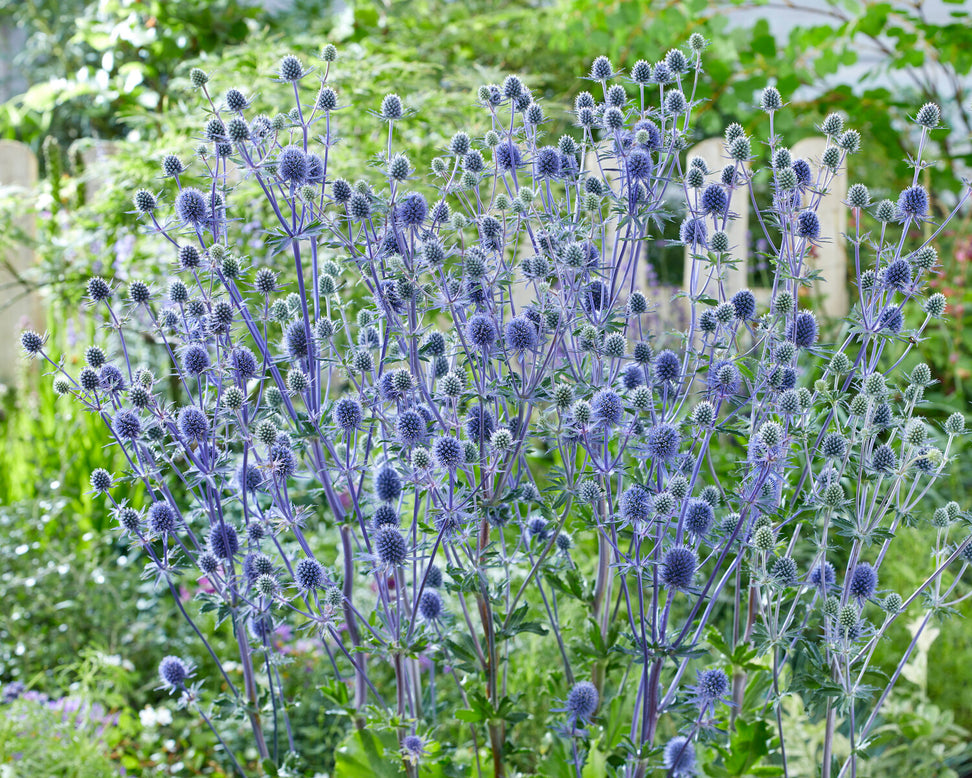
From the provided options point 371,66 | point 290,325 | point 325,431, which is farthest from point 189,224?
point 371,66

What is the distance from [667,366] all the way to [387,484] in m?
0.65

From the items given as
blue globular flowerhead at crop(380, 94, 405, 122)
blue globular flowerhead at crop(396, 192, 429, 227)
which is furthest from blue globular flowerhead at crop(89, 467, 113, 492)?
blue globular flowerhead at crop(380, 94, 405, 122)

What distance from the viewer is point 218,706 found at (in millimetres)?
2141

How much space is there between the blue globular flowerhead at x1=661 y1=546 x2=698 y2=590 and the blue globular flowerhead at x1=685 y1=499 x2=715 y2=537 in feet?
0.16

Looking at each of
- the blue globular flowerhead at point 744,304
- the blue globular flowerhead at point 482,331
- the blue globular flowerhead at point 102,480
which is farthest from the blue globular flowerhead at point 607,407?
the blue globular flowerhead at point 102,480

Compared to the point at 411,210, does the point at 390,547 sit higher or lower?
lower

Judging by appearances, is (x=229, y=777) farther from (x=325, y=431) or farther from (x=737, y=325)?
(x=737, y=325)

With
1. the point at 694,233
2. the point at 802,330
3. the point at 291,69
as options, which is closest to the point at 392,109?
the point at 291,69

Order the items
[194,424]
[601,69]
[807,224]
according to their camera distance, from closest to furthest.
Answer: [194,424], [807,224], [601,69]

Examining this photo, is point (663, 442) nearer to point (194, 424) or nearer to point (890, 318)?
point (890, 318)

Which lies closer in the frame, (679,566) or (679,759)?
(679,566)

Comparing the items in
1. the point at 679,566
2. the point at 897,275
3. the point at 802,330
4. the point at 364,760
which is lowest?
the point at 364,760

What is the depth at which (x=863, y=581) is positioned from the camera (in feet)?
6.07

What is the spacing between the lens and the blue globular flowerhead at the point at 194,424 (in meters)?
1.85
